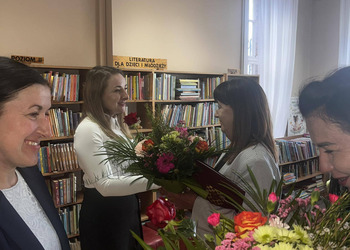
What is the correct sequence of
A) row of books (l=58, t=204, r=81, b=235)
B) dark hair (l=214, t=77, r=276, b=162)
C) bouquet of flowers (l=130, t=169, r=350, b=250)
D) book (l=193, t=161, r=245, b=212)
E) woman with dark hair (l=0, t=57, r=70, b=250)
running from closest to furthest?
bouquet of flowers (l=130, t=169, r=350, b=250), woman with dark hair (l=0, t=57, r=70, b=250), book (l=193, t=161, r=245, b=212), dark hair (l=214, t=77, r=276, b=162), row of books (l=58, t=204, r=81, b=235)

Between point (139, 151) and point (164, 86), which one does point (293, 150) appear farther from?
point (139, 151)

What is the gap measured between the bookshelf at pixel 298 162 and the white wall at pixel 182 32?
156cm

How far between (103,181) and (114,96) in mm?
632

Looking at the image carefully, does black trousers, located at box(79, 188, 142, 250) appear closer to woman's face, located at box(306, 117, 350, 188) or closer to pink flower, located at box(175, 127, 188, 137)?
pink flower, located at box(175, 127, 188, 137)

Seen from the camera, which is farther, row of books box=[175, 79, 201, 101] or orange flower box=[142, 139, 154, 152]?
row of books box=[175, 79, 201, 101]

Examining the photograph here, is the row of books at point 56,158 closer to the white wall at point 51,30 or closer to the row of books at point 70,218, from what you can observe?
the row of books at point 70,218

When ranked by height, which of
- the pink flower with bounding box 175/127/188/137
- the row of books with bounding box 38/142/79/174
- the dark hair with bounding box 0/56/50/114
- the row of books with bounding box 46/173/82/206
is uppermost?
the dark hair with bounding box 0/56/50/114

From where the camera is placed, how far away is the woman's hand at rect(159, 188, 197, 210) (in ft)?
5.33

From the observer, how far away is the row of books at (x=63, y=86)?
3.12 m

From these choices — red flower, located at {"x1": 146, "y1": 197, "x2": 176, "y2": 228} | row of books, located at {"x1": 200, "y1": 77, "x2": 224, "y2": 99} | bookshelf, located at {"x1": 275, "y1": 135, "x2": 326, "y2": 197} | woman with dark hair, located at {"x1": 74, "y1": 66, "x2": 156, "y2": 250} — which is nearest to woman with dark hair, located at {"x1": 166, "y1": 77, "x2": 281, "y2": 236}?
red flower, located at {"x1": 146, "y1": 197, "x2": 176, "y2": 228}

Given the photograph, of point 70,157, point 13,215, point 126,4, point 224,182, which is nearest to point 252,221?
point 224,182

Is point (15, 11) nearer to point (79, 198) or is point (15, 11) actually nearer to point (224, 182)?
point (79, 198)

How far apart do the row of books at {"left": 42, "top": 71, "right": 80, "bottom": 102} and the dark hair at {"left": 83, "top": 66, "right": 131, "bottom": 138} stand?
3.34ft

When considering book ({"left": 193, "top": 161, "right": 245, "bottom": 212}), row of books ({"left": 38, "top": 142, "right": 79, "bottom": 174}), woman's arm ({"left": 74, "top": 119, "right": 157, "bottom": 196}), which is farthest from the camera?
row of books ({"left": 38, "top": 142, "right": 79, "bottom": 174})
